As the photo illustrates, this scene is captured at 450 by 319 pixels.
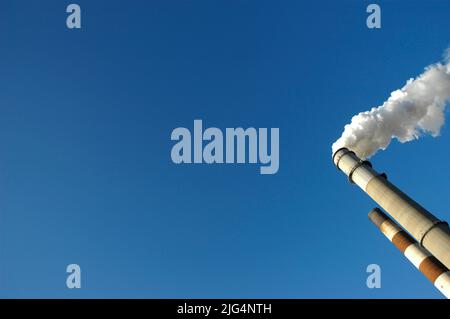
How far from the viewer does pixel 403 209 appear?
13133mm

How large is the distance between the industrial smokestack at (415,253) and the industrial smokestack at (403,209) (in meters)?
1.46

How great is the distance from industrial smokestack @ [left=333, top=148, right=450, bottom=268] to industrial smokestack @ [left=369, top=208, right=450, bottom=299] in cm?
146

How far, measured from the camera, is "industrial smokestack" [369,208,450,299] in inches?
490

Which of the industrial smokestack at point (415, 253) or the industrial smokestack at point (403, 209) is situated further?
the industrial smokestack at point (415, 253)

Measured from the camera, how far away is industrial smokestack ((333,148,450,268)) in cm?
1147

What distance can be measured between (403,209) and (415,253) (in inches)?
86.0

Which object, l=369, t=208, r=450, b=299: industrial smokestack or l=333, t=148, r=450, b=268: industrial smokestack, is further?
l=369, t=208, r=450, b=299: industrial smokestack

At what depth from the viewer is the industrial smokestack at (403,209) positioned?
37.6 feet
